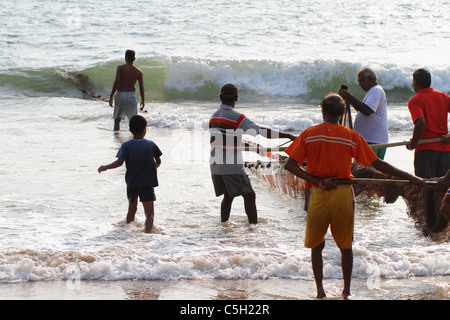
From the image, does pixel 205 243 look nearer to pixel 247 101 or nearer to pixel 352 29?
pixel 247 101

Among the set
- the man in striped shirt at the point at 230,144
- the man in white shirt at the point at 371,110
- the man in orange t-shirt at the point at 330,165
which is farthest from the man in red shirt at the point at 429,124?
the man in orange t-shirt at the point at 330,165

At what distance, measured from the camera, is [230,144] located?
6.39 metres

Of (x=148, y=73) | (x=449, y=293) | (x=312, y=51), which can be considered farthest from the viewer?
(x=312, y=51)

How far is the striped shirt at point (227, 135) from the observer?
6.29 m

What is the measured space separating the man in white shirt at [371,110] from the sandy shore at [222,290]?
218 cm

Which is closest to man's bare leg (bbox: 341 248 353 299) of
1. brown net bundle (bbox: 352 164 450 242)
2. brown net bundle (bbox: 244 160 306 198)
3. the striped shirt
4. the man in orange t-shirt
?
the man in orange t-shirt

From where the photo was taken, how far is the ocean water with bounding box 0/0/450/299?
18.7ft

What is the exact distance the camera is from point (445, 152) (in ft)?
21.4

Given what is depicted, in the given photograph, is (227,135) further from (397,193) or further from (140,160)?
(397,193)

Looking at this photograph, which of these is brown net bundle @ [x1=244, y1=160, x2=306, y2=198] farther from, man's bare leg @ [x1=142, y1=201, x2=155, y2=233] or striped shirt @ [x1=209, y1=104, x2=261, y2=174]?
man's bare leg @ [x1=142, y1=201, x2=155, y2=233]

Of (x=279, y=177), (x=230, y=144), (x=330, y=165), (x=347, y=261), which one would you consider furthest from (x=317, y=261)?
(x=279, y=177)

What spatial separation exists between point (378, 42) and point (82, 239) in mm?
23974
